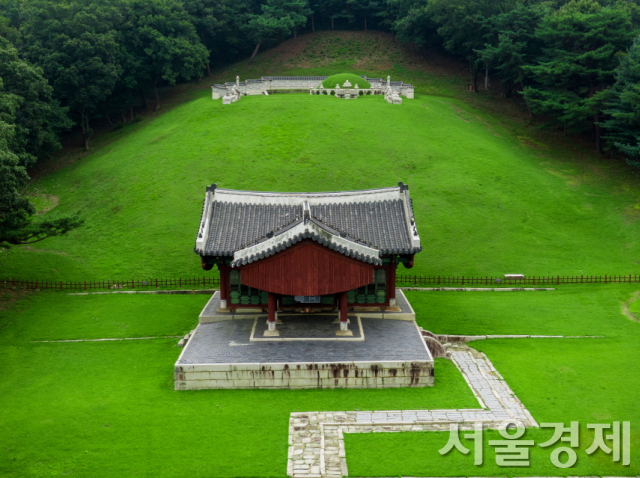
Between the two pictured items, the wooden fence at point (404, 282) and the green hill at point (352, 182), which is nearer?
the wooden fence at point (404, 282)

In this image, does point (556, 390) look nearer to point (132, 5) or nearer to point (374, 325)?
point (374, 325)

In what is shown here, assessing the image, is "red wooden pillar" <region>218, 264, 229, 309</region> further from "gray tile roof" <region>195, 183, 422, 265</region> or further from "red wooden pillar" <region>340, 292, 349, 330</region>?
"red wooden pillar" <region>340, 292, 349, 330</region>

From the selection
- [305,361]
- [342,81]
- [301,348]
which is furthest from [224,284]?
[342,81]

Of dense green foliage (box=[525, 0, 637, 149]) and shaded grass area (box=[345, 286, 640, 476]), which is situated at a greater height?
dense green foliage (box=[525, 0, 637, 149])

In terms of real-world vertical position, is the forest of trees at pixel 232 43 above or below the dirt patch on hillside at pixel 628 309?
above

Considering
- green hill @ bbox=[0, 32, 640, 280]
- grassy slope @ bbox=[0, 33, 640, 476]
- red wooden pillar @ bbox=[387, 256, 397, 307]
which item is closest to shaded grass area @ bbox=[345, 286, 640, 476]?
grassy slope @ bbox=[0, 33, 640, 476]

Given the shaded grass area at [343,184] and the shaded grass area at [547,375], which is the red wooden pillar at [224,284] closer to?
the shaded grass area at [343,184]

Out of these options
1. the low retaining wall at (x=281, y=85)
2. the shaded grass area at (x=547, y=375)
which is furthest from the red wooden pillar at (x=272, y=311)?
the low retaining wall at (x=281, y=85)
